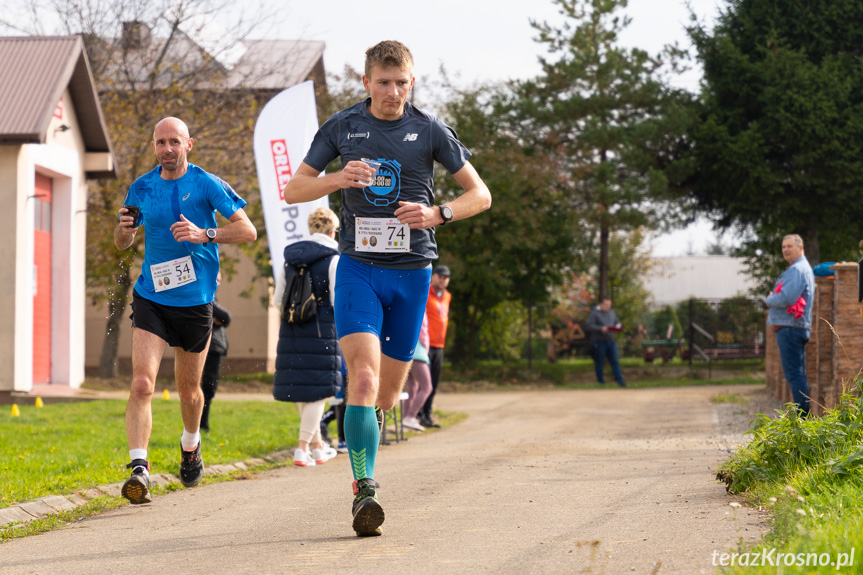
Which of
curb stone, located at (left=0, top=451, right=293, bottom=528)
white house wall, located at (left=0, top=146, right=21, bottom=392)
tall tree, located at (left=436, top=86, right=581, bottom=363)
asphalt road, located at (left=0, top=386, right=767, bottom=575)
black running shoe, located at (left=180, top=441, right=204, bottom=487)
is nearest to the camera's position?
asphalt road, located at (left=0, top=386, right=767, bottom=575)

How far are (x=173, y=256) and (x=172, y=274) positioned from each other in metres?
0.12

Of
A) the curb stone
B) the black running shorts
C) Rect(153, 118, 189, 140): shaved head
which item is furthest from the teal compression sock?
Rect(153, 118, 189, 140): shaved head

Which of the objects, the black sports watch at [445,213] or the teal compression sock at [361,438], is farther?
the black sports watch at [445,213]

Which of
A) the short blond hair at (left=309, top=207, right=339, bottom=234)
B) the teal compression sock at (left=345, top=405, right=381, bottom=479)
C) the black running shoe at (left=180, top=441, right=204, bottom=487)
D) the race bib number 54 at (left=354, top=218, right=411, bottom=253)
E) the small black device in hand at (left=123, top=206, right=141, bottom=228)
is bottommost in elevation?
the black running shoe at (left=180, top=441, right=204, bottom=487)

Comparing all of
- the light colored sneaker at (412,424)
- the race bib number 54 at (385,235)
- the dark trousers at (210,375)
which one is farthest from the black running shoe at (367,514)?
the light colored sneaker at (412,424)

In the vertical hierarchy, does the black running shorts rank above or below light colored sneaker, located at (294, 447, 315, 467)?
above

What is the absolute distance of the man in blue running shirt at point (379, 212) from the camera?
489 centimetres

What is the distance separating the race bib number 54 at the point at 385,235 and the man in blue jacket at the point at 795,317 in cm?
632

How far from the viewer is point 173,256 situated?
6.33 meters

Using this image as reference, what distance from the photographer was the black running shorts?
20.5 ft

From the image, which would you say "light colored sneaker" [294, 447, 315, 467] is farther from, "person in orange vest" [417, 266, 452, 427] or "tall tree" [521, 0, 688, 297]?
"tall tree" [521, 0, 688, 297]

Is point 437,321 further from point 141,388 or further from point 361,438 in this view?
point 361,438

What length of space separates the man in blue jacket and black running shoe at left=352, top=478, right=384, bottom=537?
6720 mm

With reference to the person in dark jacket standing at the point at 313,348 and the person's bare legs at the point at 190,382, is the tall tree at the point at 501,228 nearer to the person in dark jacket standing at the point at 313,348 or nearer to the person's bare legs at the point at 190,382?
the person in dark jacket standing at the point at 313,348
